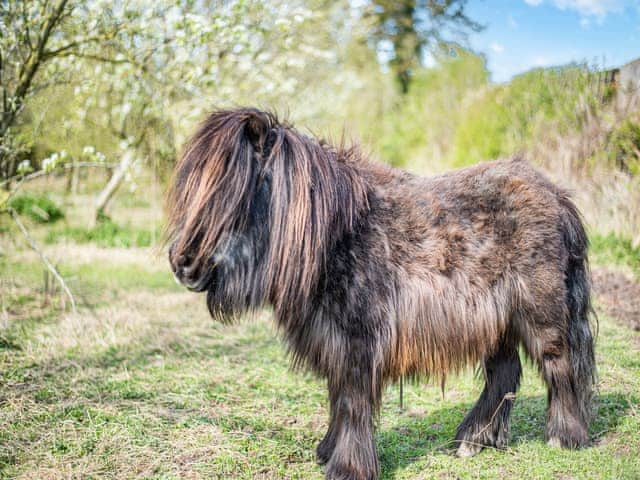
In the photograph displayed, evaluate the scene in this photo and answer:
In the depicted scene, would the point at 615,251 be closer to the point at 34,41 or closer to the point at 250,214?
the point at 250,214

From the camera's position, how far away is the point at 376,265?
10.3ft

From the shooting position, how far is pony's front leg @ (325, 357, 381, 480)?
3086 mm

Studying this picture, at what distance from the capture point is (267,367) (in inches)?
204

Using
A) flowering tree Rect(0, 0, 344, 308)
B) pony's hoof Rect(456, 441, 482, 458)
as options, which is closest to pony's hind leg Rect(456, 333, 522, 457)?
pony's hoof Rect(456, 441, 482, 458)

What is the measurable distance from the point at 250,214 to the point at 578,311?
85.1 inches

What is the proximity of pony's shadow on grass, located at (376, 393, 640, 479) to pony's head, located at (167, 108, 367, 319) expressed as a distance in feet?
4.49

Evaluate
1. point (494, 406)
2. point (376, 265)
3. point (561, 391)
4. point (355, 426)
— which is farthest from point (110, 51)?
point (561, 391)

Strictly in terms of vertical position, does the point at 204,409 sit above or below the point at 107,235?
below

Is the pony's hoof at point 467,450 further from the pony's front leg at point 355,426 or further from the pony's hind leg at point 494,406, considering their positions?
the pony's front leg at point 355,426

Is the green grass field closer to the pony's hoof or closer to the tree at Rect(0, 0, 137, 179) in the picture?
the pony's hoof

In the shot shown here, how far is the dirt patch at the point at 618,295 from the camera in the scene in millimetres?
6089

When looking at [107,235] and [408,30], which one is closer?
[107,235]

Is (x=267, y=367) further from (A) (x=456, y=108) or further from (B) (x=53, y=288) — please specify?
(A) (x=456, y=108)

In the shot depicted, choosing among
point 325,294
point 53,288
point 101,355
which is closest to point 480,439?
point 325,294
